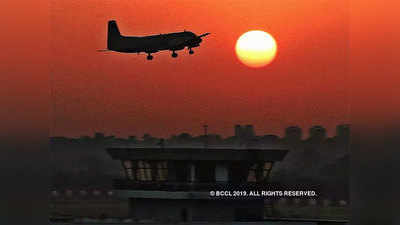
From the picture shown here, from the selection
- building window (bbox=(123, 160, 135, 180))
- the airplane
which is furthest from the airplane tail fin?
building window (bbox=(123, 160, 135, 180))

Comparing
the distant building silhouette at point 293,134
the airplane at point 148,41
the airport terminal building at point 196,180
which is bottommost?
the airport terminal building at point 196,180

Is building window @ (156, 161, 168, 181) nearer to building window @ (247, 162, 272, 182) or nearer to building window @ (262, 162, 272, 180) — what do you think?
building window @ (247, 162, 272, 182)

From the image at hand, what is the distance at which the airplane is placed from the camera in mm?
7293

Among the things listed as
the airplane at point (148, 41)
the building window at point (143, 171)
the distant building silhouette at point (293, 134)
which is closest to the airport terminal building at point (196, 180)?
the building window at point (143, 171)

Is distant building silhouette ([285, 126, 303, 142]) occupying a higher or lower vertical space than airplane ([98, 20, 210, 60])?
lower

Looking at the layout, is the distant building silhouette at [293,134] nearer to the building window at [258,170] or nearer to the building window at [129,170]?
the building window at [258,170]

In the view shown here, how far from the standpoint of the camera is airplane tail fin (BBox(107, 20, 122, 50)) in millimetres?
7312

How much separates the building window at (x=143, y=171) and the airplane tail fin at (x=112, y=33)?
1.02 metres

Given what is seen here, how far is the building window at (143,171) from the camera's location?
7277 mm

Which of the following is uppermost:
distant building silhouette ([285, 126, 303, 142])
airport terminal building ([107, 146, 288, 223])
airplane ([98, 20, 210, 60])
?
airplane ([98, 20, 210, 60])

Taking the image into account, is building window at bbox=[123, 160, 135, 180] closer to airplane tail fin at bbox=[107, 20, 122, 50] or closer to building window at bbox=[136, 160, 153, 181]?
building window at bbox=[136, 160, 153, 181]

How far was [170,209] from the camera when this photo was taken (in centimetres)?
740

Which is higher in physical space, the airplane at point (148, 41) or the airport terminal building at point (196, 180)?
the airplane at point (148, 41)

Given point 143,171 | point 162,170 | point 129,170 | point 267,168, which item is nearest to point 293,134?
point 267,168
